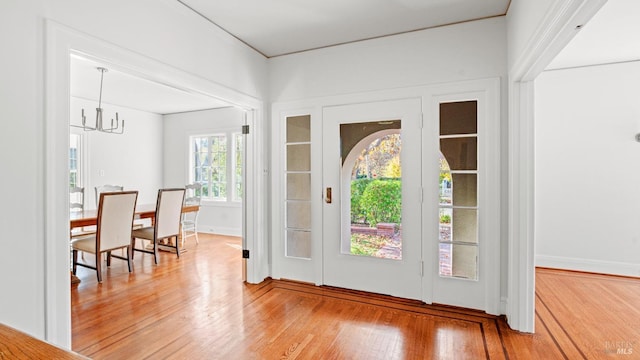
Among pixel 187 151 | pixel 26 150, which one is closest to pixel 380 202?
pixel 26 150

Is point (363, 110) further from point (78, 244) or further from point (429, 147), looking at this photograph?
point (78, 244)

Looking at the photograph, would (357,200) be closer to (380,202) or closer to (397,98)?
(380,202)

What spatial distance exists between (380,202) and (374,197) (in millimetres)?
78

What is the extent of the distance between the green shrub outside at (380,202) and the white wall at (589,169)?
2.23 metres

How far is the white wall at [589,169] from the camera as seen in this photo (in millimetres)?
3613

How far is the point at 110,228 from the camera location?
11.5 ft

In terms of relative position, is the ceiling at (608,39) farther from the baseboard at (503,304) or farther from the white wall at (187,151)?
the white wall at (187,151)

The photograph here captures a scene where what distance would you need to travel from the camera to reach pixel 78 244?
3582mm

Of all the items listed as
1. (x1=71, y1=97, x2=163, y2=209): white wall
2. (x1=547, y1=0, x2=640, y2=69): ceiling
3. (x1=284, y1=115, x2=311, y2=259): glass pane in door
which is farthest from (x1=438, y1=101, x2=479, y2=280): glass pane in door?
(x1=71, y1=97, x2=163, y2=209): white wall

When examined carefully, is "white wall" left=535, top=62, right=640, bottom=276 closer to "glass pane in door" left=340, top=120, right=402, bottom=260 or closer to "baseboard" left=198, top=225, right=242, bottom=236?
"glass pane in door" left=340, top=120, right=402, bottom=260

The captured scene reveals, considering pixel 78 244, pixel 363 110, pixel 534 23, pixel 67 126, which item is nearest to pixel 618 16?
pixel 534 23

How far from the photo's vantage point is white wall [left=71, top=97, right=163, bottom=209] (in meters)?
5.44

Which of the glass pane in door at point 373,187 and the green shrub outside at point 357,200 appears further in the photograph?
A: the green shrub outside at point 357,200

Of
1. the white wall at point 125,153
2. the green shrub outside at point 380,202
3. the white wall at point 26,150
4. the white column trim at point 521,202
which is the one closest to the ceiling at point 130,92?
the white wall at point 125,153
